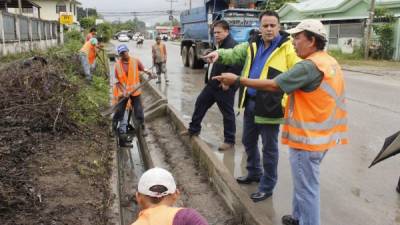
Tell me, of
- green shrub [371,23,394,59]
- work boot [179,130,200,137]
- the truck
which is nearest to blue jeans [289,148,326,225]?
work boot [179,130,200,137]

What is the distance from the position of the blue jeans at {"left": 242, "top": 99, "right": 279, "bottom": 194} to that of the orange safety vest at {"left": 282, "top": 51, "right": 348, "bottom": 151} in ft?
2.98

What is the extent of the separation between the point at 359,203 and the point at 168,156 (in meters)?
3.08

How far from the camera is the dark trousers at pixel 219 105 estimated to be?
650cm

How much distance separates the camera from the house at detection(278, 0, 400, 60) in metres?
26.5

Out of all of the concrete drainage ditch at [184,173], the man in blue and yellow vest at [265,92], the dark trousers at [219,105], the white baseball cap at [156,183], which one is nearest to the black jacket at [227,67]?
the dark trousers at [219,105]

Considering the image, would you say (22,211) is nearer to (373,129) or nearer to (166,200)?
(166,200)

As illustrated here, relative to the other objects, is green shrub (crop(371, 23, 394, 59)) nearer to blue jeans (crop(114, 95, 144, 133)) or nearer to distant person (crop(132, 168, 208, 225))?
blue jeans (crop(114, 95, 144, 133))

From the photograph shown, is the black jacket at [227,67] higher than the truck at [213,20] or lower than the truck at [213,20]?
lower

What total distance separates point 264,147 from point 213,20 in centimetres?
1314

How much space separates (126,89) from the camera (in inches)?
312

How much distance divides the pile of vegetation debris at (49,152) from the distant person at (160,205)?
7.02 ft

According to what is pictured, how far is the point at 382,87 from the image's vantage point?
46.3 feet

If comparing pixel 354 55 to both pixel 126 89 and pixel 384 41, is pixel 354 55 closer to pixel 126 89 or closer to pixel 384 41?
pixel 384 41

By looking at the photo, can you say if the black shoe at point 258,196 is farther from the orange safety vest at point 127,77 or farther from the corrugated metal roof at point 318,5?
the corrugated metal roof at point 318,5
